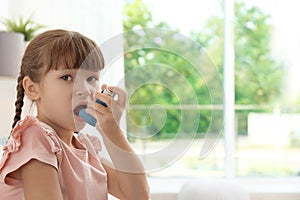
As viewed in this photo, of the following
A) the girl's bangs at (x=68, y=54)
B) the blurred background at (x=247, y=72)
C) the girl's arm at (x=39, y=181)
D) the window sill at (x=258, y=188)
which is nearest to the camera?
the girl's arm at (x=39, y=181)

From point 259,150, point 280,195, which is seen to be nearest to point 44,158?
point 280,195

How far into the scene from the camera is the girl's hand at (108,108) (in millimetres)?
908

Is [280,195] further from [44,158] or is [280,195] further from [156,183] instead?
[44,158]

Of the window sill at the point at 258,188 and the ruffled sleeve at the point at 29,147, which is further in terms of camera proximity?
the window sill at the point at 258,188

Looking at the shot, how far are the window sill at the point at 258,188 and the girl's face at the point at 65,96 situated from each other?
6.06 ft

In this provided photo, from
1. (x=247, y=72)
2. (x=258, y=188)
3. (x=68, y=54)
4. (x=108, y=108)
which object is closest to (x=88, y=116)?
(x=108, y=108)

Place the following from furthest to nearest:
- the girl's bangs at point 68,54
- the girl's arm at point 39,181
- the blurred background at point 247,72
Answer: the blurred background at point 247,72 < the girl's bangs at point 68,54 < the girl's arm at point 39,181

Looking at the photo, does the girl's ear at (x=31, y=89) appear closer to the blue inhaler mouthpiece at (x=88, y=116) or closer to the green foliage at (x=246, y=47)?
the blue inhaler mouthpiece at (x=88, y=116)

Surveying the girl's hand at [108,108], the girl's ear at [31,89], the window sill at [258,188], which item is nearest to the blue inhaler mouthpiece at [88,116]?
the girl's hand at [108,108]

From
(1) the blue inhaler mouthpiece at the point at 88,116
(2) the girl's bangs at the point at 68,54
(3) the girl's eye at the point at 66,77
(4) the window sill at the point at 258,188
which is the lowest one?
(4) the window sill at the point at 258,188

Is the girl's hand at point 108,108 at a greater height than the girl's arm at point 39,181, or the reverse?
the girl's hand at point 108,108

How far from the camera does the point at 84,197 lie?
0.97m

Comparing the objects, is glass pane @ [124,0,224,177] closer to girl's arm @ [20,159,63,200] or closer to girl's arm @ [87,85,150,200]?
girl's arm @ [87,85,150,200]

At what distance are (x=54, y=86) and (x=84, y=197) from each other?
212 mm
